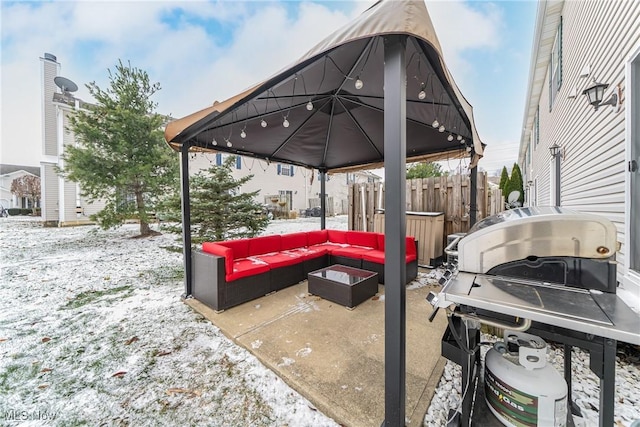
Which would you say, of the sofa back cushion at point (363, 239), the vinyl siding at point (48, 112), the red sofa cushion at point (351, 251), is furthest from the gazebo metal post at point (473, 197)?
the vinyl siding at point (48, 112)

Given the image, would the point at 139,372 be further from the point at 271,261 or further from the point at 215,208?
the point at 215,208

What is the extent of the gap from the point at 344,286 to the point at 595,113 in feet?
13.6

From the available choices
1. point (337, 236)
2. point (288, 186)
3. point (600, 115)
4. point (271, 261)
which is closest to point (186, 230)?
point (271, 261)

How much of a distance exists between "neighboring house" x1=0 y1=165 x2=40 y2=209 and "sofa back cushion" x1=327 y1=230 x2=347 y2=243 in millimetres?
28638

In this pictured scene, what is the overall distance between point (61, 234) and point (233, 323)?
36.8 feet

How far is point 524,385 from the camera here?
129cm

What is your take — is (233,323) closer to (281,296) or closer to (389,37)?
(281,296)

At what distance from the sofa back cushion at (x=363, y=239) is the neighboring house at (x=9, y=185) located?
2922 cm

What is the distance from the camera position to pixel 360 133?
467 cm

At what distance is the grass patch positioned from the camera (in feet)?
11.7

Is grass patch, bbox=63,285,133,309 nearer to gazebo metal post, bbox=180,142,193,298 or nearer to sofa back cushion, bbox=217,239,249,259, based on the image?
gazebo metal post, bbox=180,142,193,298

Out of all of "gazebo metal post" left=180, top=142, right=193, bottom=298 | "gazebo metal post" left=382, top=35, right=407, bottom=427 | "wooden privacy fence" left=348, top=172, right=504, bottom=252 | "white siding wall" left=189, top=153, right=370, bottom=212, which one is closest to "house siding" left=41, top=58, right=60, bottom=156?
"white siding wall" left=189, top=153, right=370, bottom=212

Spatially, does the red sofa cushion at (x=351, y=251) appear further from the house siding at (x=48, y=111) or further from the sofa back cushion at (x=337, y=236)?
the house siding at (x=48, y=111)

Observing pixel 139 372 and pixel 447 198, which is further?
pixel 447 198
